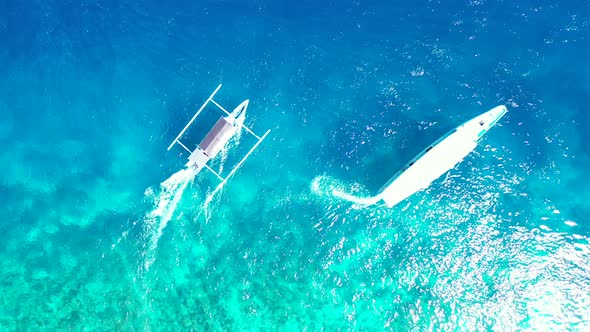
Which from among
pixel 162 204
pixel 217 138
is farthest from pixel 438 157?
pixel 162 204

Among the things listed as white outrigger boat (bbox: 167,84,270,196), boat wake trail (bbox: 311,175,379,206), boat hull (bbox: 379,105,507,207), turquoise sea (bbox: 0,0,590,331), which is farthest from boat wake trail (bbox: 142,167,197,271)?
boat hull (bbox: 379,105,507,207)

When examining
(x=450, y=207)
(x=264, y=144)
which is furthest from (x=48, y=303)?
(x=450, y=207)

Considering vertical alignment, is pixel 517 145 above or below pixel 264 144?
below

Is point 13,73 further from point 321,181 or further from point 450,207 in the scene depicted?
point 450,207

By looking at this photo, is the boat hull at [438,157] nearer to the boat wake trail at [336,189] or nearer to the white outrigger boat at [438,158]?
the white outrigger boat at [438,158]

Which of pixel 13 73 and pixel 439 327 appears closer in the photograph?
pixel 439 327

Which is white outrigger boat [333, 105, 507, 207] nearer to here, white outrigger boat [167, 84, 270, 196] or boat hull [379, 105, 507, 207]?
boat hull [379, 105, 507, 207]

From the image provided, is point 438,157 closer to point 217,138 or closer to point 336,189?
point 336,189
